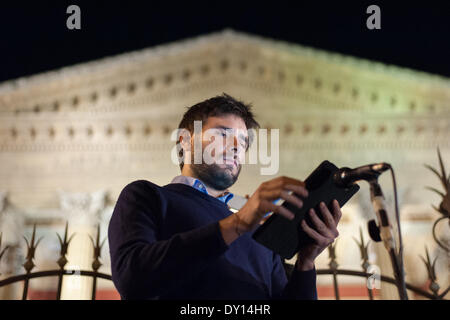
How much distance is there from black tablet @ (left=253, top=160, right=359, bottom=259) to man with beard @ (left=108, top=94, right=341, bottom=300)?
0.04 meters

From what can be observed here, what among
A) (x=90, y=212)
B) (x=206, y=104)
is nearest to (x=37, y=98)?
(x=90, y=212)

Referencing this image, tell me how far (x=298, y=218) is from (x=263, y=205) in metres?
0.27

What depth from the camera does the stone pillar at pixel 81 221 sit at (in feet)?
31.7

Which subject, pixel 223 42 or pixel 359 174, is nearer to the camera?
pixel 359 174

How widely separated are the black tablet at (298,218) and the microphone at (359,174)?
0.02m

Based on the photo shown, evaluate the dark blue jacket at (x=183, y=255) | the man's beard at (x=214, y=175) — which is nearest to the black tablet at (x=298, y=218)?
the dark blue jacket at (x=183, y=255)

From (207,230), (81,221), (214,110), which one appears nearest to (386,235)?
(207,230)

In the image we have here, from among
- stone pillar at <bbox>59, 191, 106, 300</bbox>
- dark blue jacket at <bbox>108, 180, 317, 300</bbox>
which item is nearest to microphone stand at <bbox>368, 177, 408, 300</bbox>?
dark blue jacket at <bbox>108, 180, 317, 300</bbox>

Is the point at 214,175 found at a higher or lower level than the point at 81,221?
lower

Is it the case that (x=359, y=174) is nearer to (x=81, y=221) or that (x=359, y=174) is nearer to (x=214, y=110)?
(x=214, y=110)

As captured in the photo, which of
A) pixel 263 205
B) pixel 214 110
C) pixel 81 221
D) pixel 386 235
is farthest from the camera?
pixel 81 221

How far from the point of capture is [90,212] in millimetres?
10734

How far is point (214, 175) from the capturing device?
1.82 metres
